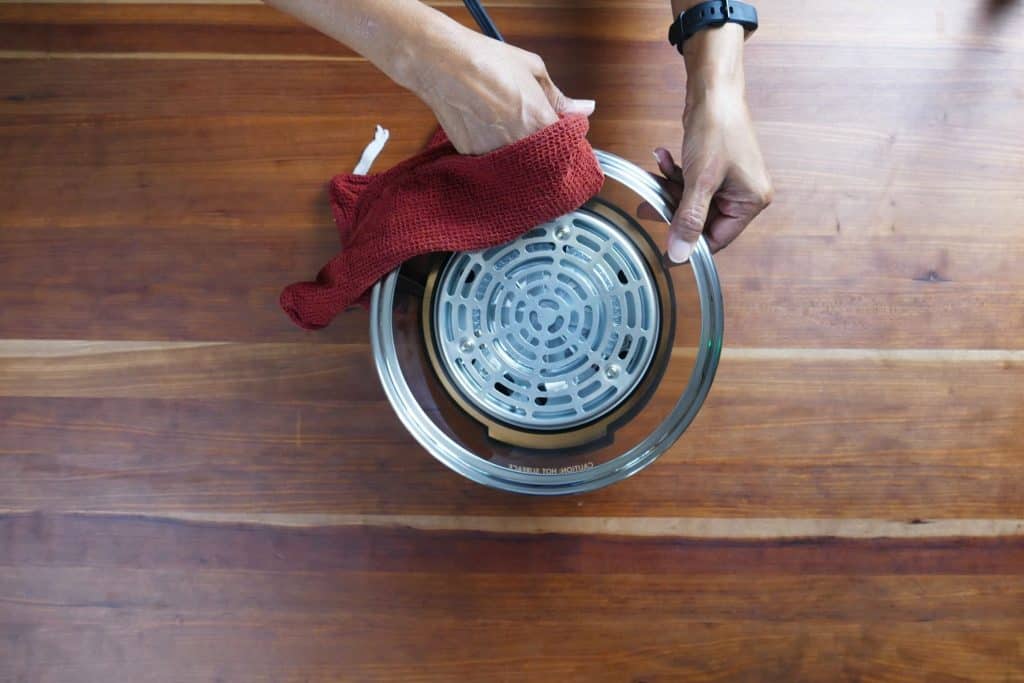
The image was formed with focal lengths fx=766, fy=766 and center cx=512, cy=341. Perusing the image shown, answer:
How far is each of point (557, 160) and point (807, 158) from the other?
0.30m

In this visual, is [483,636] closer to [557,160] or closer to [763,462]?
[763,462]

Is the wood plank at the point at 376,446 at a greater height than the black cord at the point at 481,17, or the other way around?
the black cord at the point at 481,17

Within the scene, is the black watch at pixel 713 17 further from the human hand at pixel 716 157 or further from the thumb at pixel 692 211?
the thumb at pixel 692 211

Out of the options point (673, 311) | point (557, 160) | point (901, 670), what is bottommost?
point (901, 670)

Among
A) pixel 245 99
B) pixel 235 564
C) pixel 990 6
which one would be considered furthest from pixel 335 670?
pixel 990 6

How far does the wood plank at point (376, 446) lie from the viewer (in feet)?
2.16

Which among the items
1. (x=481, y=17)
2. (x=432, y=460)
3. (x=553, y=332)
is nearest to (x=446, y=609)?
(x=432, y=460)

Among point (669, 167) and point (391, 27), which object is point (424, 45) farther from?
point (669, 167)

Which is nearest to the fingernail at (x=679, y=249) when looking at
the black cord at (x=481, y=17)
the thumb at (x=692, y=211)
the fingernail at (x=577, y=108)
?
the thumb at (x=692, y=211)

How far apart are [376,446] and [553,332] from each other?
0.64 ft

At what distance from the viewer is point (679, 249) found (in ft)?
1.77

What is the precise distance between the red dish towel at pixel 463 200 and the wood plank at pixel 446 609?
247mm

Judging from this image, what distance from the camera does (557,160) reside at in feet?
1.64

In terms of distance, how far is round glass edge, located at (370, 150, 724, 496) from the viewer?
1.84ft
